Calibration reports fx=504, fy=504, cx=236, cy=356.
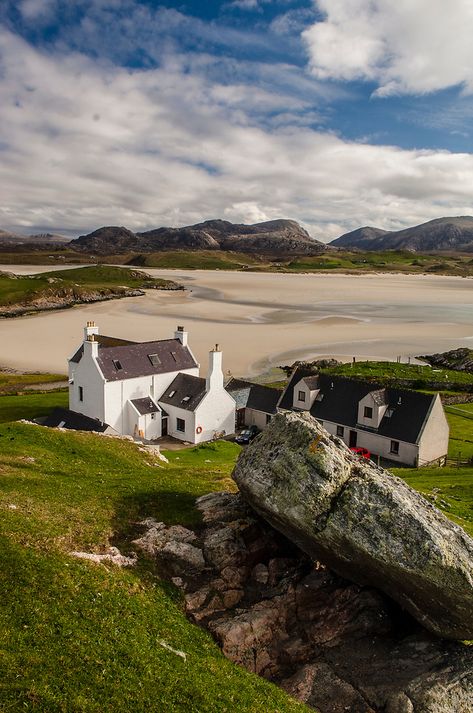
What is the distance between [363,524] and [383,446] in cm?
3246

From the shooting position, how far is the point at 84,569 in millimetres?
15312

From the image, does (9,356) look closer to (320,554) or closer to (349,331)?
(349,331)

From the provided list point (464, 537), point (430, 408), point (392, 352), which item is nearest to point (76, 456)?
point (464, 537)

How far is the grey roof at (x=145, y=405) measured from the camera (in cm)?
4826

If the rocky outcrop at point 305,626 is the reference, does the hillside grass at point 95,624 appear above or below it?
above

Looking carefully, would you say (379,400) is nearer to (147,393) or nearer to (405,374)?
(147,393)

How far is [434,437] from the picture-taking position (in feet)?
148

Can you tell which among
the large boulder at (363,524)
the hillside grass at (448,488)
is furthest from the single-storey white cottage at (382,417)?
the large boulder at (363,524)

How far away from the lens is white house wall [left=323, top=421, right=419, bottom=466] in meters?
44.1

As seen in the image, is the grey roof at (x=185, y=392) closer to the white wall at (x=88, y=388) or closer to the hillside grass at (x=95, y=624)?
the white wall at (x=88, y=388)

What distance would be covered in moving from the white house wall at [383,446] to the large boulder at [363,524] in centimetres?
2749

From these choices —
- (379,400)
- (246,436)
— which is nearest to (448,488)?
(379,400)

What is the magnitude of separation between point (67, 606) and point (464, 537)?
1195 centimetres

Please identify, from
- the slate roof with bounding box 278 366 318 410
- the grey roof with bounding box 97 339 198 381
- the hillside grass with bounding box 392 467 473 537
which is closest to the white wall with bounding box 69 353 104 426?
the grey roof with bounding box 97 339 198 381
